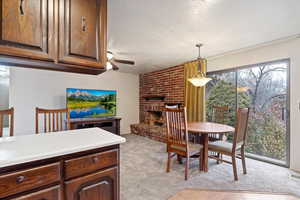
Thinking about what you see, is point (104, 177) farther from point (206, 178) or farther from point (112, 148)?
point (206, 178)

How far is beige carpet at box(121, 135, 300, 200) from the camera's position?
1.87m

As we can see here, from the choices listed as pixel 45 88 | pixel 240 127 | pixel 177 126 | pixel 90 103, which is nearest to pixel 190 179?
pixel 177 126

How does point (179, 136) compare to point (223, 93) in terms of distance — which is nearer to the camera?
point (179, 136)

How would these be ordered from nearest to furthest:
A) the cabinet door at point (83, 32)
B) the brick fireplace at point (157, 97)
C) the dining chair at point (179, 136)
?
the cabinet door at point (83, 32), the dining chair at point (179, 136), the brick fireplace at point (157, 97)

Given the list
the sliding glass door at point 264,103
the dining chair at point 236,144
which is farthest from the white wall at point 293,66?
the dining chair at point 236,144

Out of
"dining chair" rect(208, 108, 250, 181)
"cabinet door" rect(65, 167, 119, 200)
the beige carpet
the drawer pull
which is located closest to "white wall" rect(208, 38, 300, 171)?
the beige carpet

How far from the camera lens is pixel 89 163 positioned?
3.52ft

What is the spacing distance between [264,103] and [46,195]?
3.54 metres

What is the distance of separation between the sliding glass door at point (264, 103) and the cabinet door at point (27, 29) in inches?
133

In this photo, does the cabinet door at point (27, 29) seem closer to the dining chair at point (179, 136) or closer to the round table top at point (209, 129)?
the dining chair at point (179, 136)

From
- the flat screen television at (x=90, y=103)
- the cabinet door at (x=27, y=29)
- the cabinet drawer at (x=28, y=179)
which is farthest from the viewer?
the flat screen television at (x=90, y=103)

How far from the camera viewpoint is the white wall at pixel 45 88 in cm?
340

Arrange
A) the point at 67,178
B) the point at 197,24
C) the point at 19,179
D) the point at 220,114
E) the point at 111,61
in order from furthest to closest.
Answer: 1. the point at 220,114
2. the point at 111,61
3. the point at 197,24
4. the point at 67,178
5. the point at 19,179

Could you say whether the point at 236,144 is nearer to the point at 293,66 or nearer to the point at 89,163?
the point at 293,66
